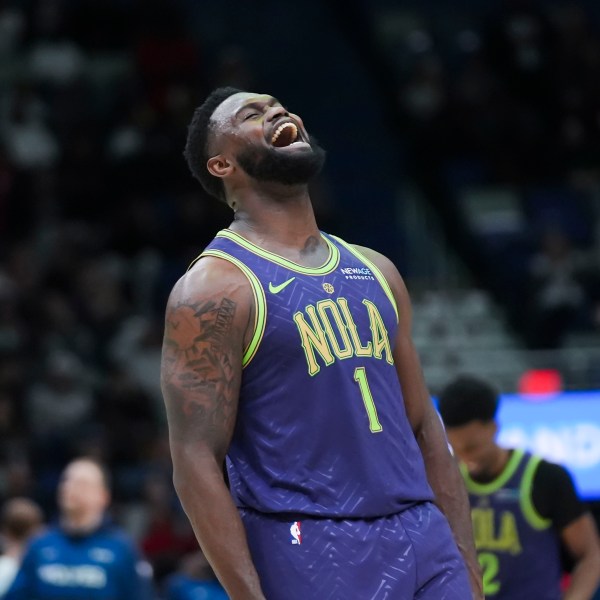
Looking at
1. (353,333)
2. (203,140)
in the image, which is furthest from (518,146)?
(353,333)

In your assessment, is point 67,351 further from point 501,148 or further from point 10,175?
point 501,148

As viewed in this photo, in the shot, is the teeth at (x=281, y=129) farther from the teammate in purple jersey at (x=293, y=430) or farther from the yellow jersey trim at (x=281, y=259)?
the yellow jersey trim at (x=281, y=259)

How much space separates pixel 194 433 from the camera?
11.2ft

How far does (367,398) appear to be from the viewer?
11.5 feet

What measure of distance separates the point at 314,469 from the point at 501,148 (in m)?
10.9

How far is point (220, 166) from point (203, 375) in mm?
606

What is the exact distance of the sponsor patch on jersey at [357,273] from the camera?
12.0ft

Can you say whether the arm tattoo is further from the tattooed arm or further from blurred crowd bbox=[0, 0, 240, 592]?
blurred crowd bbox=[0, 0, 240, 592]

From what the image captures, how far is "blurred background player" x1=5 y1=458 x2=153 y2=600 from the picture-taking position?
7664 millimetres

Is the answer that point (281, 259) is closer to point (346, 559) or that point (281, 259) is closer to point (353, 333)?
point (353, 333)

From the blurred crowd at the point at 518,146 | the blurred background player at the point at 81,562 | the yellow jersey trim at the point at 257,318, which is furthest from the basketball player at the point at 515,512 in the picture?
the blurred crowd at the point at 518,146

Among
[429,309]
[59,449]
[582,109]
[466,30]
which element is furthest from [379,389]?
[466,30]

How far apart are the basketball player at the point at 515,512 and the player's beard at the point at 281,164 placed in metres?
2.15

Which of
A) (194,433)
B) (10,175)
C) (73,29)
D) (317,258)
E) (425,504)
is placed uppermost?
(317,258)
